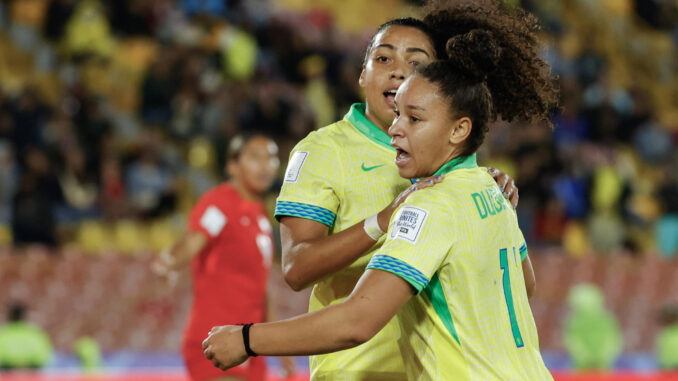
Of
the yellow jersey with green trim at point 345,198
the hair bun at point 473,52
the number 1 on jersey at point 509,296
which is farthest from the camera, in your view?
the yellow jersey with green trim at point 345,198

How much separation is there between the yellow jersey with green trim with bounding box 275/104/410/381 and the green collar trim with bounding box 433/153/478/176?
0.49 metres

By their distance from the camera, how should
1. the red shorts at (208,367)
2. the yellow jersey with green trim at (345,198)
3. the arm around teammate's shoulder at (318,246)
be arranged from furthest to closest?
the red shorts at (208,367) < the yellow jersey with green trim at (345,198) < the arm around teammate's shoulder at (318,246)

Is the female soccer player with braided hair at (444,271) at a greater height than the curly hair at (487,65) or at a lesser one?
lesser

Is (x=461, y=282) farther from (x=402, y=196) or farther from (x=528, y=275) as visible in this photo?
(x=528, y=275)

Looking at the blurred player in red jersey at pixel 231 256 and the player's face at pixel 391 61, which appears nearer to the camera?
the player's face at pixel 391 61

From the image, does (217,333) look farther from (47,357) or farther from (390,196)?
(47,357)

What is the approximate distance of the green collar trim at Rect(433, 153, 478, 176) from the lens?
105 inches

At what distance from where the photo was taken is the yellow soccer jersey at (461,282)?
2398 mm

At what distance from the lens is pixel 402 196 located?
2715mm

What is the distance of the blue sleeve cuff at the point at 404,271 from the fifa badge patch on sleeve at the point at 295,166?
777mm

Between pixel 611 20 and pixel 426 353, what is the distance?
44.9 ft

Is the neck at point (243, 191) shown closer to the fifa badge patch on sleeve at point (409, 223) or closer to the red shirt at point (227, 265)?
the red shirt at point (227, 265)

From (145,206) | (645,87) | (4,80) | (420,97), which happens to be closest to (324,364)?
(420,97)

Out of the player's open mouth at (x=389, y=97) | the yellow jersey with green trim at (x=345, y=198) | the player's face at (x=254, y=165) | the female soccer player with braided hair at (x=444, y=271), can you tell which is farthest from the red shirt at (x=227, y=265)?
the female soccer player with braided hair at (x=444, y=271)
